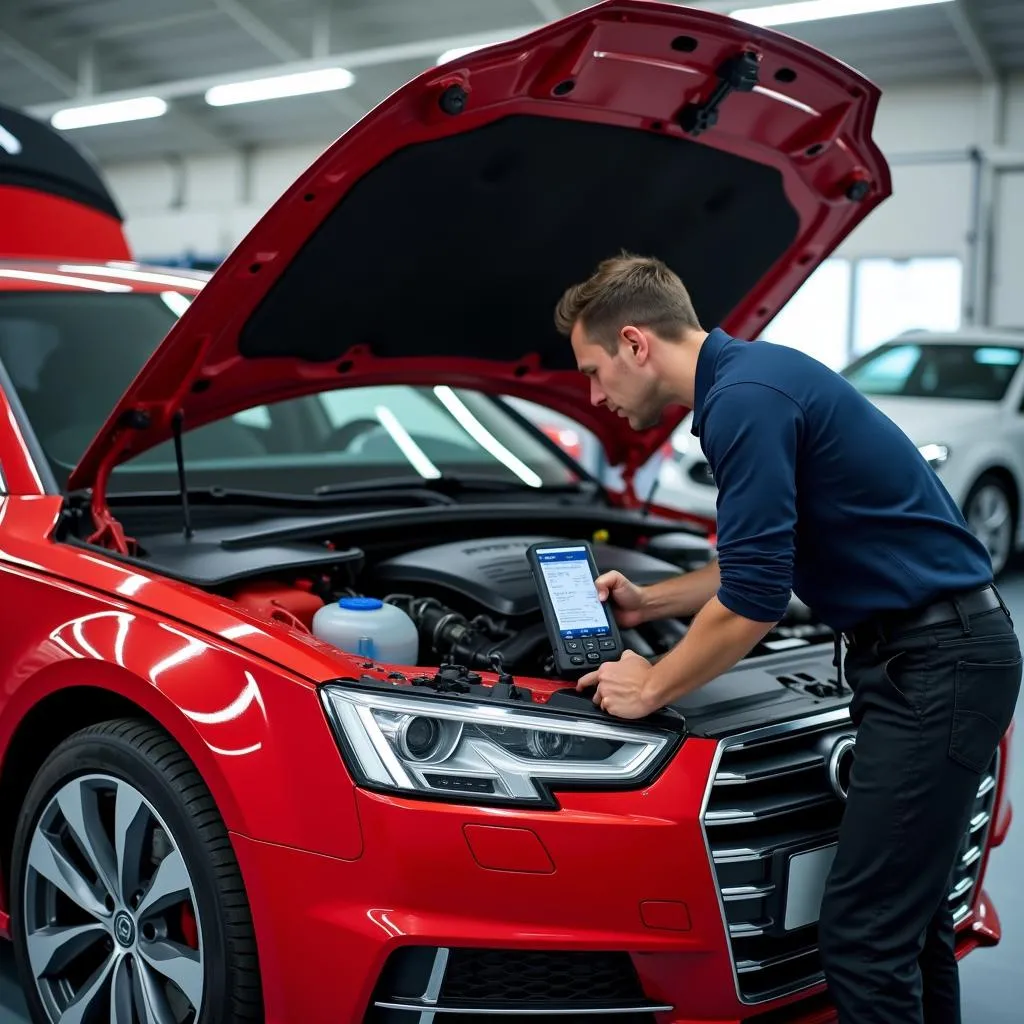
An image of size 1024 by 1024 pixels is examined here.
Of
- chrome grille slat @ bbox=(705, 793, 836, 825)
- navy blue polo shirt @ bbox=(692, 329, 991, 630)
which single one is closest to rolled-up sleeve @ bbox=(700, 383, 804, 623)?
navy blue polo shirt @ bbox=(692, 329, 991, 630)

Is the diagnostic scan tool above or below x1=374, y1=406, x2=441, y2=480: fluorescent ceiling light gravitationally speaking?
below

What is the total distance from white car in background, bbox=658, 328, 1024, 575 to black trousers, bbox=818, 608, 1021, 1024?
15.3 ft

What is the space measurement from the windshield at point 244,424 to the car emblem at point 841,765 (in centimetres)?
133

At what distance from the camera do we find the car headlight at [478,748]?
1.71 metres

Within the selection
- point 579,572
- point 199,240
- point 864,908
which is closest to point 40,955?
point 579,572

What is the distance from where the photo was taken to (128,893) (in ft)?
6.42

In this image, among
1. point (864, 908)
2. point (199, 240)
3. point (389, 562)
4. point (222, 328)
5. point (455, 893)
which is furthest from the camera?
point (199, 240)

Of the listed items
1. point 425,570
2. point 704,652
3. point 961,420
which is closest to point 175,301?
point 425,570

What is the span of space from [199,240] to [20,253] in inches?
633

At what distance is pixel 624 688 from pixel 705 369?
49cm

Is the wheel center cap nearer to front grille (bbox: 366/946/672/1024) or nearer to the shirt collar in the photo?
front grille (bbox: 366/946/672/1024)

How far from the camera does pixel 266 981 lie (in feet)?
5.78

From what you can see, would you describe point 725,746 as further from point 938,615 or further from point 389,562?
point 389,562

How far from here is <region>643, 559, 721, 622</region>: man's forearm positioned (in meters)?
2.29
